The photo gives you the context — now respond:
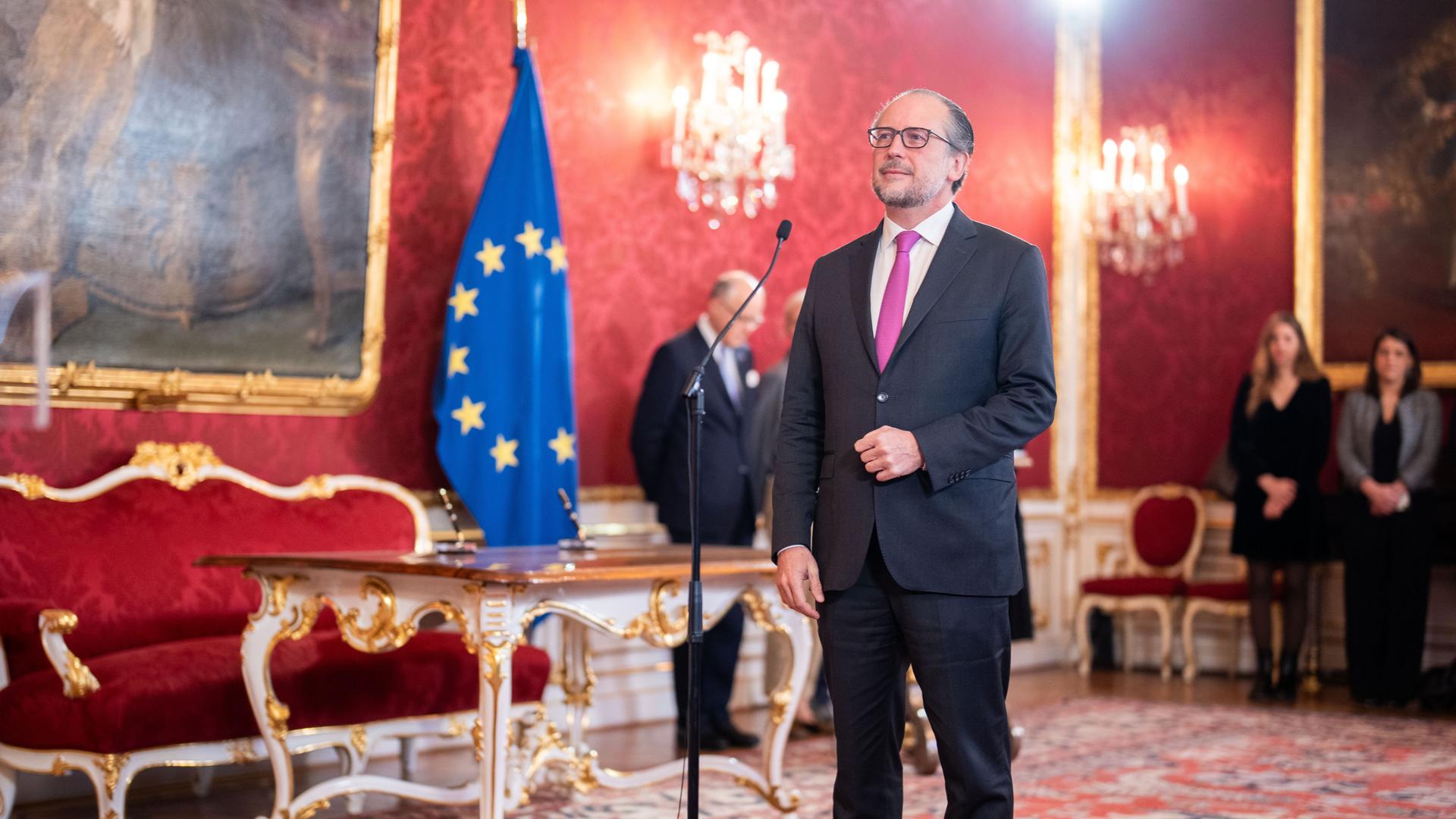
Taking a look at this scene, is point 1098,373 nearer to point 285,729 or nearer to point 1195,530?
point 1195,530

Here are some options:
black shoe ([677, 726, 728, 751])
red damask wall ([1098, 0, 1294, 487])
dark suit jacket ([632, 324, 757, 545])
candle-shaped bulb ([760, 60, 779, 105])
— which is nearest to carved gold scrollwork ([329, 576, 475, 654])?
black shoe ([677, 726, 728, 751])

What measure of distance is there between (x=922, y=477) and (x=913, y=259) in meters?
0.42

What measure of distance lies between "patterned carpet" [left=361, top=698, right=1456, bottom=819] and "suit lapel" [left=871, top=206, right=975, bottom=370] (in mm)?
2019

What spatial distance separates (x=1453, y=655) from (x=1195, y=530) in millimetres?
1344

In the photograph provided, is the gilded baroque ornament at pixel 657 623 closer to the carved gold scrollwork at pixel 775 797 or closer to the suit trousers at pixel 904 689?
the carved gold scrollwork at pixel 775 797

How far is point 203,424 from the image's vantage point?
4.76 m

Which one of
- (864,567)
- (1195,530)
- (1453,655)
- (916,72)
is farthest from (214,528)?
(1453,655)

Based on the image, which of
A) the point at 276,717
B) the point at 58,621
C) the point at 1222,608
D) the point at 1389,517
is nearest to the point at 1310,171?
the point at 1389,517

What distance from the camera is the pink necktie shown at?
102 inches

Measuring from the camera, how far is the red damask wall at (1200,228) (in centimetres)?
798

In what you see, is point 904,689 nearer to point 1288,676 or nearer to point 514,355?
point 514,355

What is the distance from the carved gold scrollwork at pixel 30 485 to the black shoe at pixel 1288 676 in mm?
5275

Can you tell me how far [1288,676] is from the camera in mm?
6742

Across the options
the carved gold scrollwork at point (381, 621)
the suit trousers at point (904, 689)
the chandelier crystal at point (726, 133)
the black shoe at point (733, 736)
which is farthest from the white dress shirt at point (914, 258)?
the chandelier crystal at point (726, 133)
